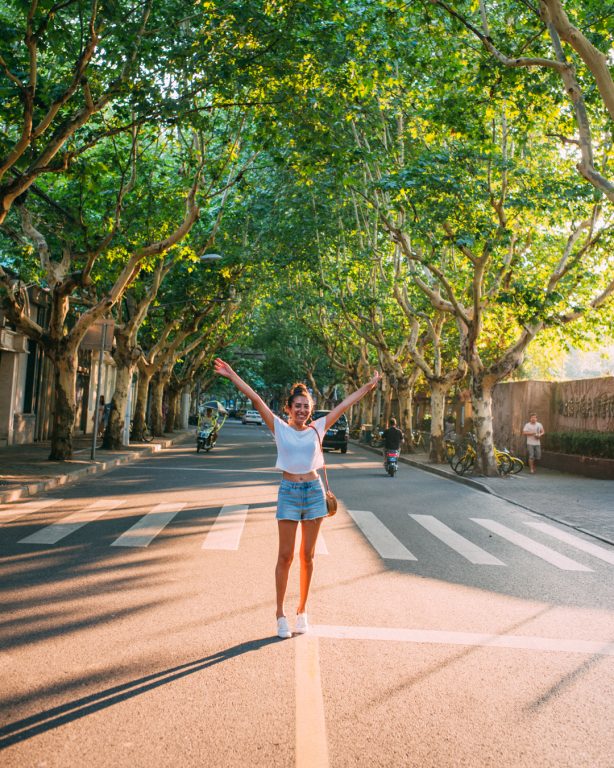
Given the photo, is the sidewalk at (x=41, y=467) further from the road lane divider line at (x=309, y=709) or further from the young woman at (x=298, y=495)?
the road lane divider line at (x=309, y=709)

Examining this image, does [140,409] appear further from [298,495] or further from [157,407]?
[298,495]

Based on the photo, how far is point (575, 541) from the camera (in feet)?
38.6

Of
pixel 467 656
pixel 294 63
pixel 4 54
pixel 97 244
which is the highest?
pixel 294 63

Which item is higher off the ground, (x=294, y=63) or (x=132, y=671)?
(x=294, y=63)

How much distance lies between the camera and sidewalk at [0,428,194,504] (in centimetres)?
1368

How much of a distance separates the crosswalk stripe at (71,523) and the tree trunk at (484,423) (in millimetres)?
12032

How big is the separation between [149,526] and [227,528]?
3.24ft

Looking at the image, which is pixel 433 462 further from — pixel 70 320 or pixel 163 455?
pixel 70 320

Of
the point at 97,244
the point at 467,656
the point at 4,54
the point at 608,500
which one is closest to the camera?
the point at 467,656

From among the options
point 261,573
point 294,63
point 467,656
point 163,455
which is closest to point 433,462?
point 163,455

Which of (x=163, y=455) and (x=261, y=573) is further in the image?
(x=163, y=455)

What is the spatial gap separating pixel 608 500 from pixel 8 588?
45.2ft

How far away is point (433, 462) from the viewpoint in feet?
94.6

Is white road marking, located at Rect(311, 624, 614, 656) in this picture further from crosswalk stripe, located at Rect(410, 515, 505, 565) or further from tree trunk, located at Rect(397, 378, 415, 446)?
tree trunk, located at Rect(397, 378, 415, 446)
